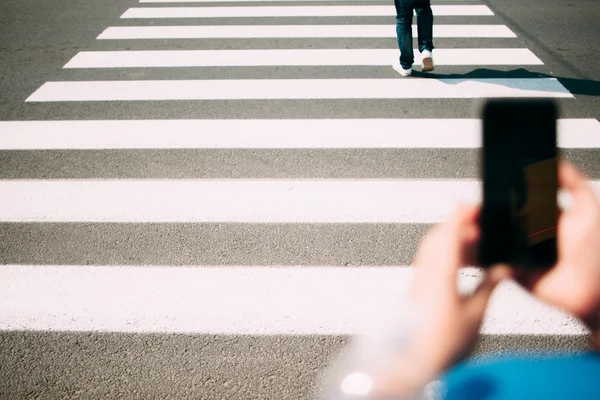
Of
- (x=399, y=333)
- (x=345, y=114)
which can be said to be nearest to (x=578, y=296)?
(x=399, y=333)

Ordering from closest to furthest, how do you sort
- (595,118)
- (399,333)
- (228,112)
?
(399,333) → (595,118) → (228,112)

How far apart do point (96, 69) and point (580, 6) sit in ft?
23.2

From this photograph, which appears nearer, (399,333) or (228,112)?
(399,333)

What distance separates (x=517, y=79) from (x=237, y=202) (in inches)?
140

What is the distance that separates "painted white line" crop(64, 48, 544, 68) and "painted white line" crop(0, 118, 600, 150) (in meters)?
1.60

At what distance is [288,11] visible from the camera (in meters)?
8.09

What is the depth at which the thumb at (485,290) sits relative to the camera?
1.04 meters

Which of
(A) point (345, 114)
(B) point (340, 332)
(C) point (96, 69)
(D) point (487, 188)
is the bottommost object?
(B) point (340, 332)

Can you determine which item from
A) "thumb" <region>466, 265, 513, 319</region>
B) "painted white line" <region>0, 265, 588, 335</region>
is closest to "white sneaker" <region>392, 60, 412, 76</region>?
"painted white line" <region>0, 265, 588, 335</region>

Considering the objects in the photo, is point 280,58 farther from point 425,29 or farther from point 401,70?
point 425,29

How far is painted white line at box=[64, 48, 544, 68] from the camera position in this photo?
20.5ft

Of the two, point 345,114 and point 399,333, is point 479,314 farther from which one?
point 345,114

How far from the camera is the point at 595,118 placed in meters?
4.79

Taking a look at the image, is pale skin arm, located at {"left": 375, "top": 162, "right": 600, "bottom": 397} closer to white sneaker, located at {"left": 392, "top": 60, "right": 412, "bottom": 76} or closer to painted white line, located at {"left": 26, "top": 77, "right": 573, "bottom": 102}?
painted white line, located at {"left": 26, "top": 77, "right": 573, "bottom": 102}
